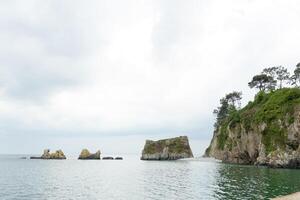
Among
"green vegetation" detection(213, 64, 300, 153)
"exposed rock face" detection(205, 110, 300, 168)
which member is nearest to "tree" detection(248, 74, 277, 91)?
"green vegetation" detection(213, 64, 300, 153)

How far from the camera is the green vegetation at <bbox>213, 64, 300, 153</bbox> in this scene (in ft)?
328

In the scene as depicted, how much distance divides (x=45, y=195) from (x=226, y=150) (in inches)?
3996

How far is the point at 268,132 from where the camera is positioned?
10531 cm

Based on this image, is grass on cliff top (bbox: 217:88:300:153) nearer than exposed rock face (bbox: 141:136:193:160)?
Yes

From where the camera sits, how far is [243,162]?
124 meters

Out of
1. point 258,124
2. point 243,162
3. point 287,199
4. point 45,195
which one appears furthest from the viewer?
→ point 243,162

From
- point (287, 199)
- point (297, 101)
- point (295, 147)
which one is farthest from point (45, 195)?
point (297, 101)

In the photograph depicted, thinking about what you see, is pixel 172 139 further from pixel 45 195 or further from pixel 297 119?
pixel 45 195

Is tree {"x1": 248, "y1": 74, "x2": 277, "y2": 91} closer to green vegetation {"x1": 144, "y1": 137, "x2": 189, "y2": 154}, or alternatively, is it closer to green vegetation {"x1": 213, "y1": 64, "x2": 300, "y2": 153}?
green vegetation {"x1": 213, "y1": 64, "x2": 300, "y2": 153}

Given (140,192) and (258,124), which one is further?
(258,124)

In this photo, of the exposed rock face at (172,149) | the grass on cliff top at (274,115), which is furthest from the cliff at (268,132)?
the exposed rock face at (172,149)

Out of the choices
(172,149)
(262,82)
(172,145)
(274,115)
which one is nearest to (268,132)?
(274,115)

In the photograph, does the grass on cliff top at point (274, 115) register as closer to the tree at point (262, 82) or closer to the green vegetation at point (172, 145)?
the tree at point (262, 82)

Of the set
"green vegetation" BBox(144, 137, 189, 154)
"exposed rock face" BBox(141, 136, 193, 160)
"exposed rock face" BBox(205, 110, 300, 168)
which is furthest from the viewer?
"green vegetation" BBox(144, 137, 189, 154)
